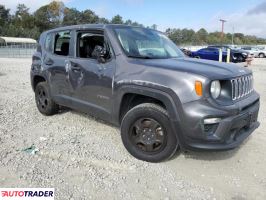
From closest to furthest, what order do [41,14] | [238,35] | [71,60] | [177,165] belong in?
[177,165] → [71,60] → [41,14] → [238,35]

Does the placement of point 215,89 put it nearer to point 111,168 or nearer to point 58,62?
point 111,168

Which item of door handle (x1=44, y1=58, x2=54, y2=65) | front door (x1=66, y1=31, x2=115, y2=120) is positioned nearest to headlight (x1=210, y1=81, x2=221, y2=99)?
front door (x1=66, y1=31, x2=115, y2=120)

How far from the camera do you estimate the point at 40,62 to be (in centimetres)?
653

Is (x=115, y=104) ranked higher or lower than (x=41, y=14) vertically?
lower

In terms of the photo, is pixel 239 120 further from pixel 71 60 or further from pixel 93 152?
pixel 71 60

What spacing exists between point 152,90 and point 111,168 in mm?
1162

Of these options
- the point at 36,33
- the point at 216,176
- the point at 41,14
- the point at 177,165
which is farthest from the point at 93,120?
the point at 41,14

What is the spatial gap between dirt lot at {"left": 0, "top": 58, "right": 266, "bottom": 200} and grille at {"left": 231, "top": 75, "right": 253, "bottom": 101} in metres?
0.95

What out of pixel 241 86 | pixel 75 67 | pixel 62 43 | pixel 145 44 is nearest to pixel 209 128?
pixel 241 86

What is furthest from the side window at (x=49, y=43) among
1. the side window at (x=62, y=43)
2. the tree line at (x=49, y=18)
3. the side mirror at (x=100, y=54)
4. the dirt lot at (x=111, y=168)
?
the tree line at (x=49, y=18)

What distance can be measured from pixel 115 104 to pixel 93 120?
1.71m

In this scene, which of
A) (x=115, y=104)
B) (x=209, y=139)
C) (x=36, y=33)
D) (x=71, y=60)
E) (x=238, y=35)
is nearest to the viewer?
(x=209, y=139)

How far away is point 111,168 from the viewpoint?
430 centimetres

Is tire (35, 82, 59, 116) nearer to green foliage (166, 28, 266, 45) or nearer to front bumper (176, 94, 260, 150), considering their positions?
front bumper (176, 94, 260, 150)
